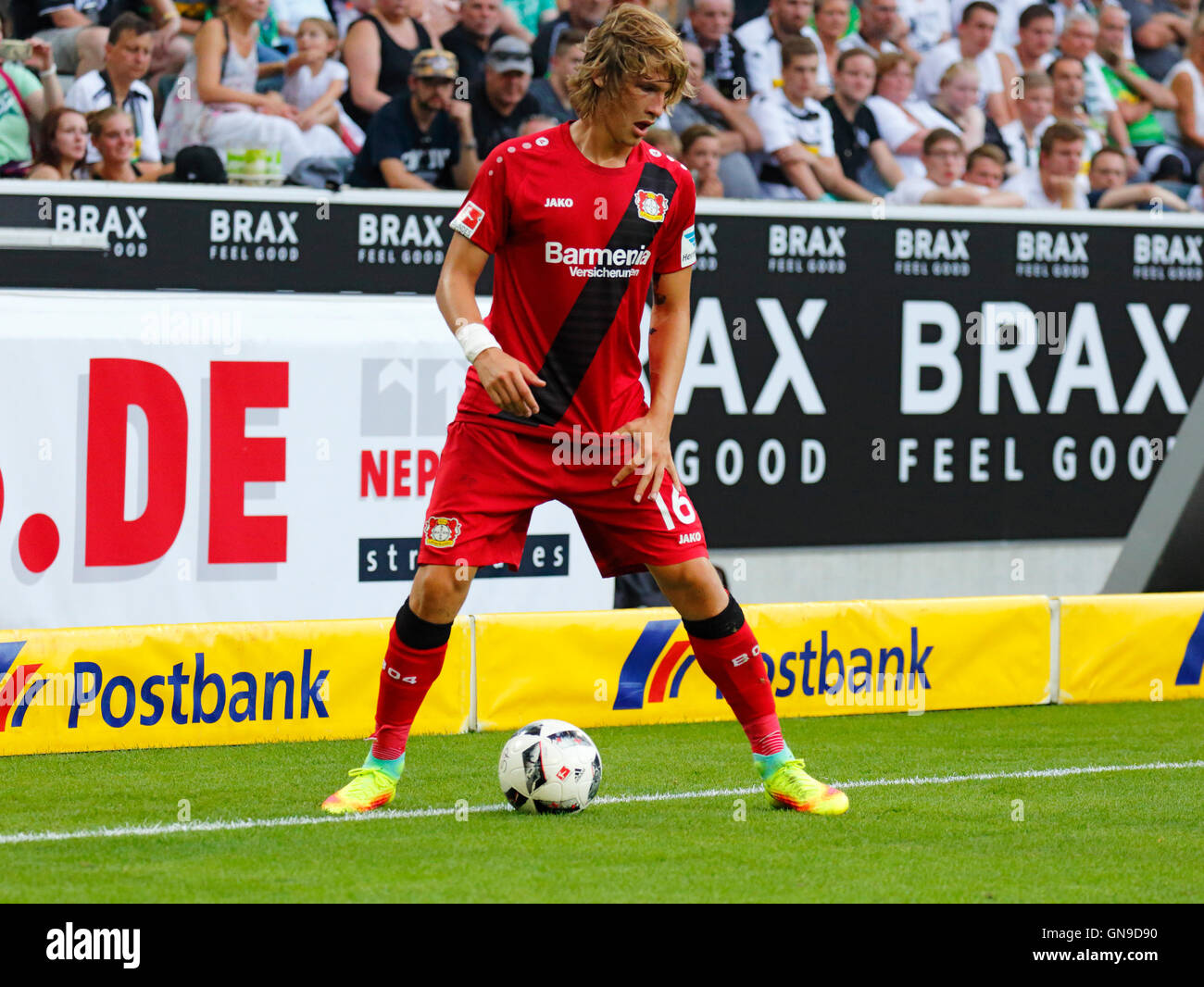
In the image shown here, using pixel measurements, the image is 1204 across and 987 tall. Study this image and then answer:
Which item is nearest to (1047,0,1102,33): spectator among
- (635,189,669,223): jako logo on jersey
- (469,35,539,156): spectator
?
(469,35,539,156): spectator

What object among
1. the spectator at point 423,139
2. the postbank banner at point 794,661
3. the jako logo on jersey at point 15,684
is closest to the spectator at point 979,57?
the spectator at point 423,139

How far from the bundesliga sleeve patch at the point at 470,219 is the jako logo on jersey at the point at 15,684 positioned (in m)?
2.76

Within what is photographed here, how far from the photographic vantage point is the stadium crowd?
30.4 ft

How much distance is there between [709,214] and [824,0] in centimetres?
260

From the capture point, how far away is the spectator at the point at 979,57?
39.5 feet

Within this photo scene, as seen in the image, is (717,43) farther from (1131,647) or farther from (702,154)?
(1131,647)

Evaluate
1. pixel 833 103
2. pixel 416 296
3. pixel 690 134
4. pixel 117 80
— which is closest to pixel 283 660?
pixel 416 296

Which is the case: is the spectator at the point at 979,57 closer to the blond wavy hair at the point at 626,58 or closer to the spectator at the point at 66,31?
the spectator at the point at 66,31

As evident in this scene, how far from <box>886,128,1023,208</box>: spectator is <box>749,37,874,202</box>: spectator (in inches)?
12.5

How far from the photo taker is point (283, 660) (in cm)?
717

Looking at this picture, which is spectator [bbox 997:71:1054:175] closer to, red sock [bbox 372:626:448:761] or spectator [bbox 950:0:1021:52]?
spectator [bbox 950:0:1021:52]

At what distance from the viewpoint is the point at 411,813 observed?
528cm

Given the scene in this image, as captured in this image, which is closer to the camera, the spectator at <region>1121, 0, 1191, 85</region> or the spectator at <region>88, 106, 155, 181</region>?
the spectator at <region>88, 106, 155, 181</region>

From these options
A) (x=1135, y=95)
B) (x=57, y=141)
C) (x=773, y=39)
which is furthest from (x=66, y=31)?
(x=1135, y=95)
